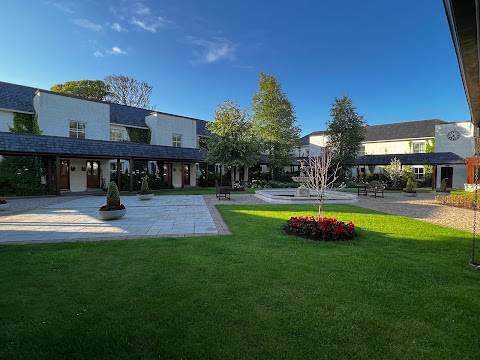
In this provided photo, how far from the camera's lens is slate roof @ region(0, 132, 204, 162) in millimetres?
17438

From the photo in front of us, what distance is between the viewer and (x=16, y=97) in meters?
22.5

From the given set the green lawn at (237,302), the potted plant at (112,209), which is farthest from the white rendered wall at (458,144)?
the potted plant at (112,209)

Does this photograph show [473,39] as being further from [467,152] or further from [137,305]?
A: [467,152]

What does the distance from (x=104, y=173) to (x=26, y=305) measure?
24732 millimetres

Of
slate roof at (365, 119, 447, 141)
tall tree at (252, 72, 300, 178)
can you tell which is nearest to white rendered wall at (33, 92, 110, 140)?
tall tree at (252, 72, 300, 178)

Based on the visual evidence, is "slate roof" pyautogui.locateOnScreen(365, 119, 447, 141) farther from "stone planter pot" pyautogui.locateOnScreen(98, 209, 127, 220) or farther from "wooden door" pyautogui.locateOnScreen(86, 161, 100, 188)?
"stone planter pot" pyautogui.locateOnScreen(98, 209, 127, 220)

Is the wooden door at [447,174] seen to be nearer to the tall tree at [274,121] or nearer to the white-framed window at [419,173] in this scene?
the white-framed window at [419,173]

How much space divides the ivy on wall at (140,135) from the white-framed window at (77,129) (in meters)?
4.85

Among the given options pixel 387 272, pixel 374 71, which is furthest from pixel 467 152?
pixel 387 272

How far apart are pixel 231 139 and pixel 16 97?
18.8m

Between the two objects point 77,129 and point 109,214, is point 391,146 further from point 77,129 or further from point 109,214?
point 109,214

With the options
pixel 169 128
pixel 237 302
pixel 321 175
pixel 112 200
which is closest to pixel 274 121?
pixel 169 128

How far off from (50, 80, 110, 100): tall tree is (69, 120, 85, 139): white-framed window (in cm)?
1490

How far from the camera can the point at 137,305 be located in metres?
3.49
